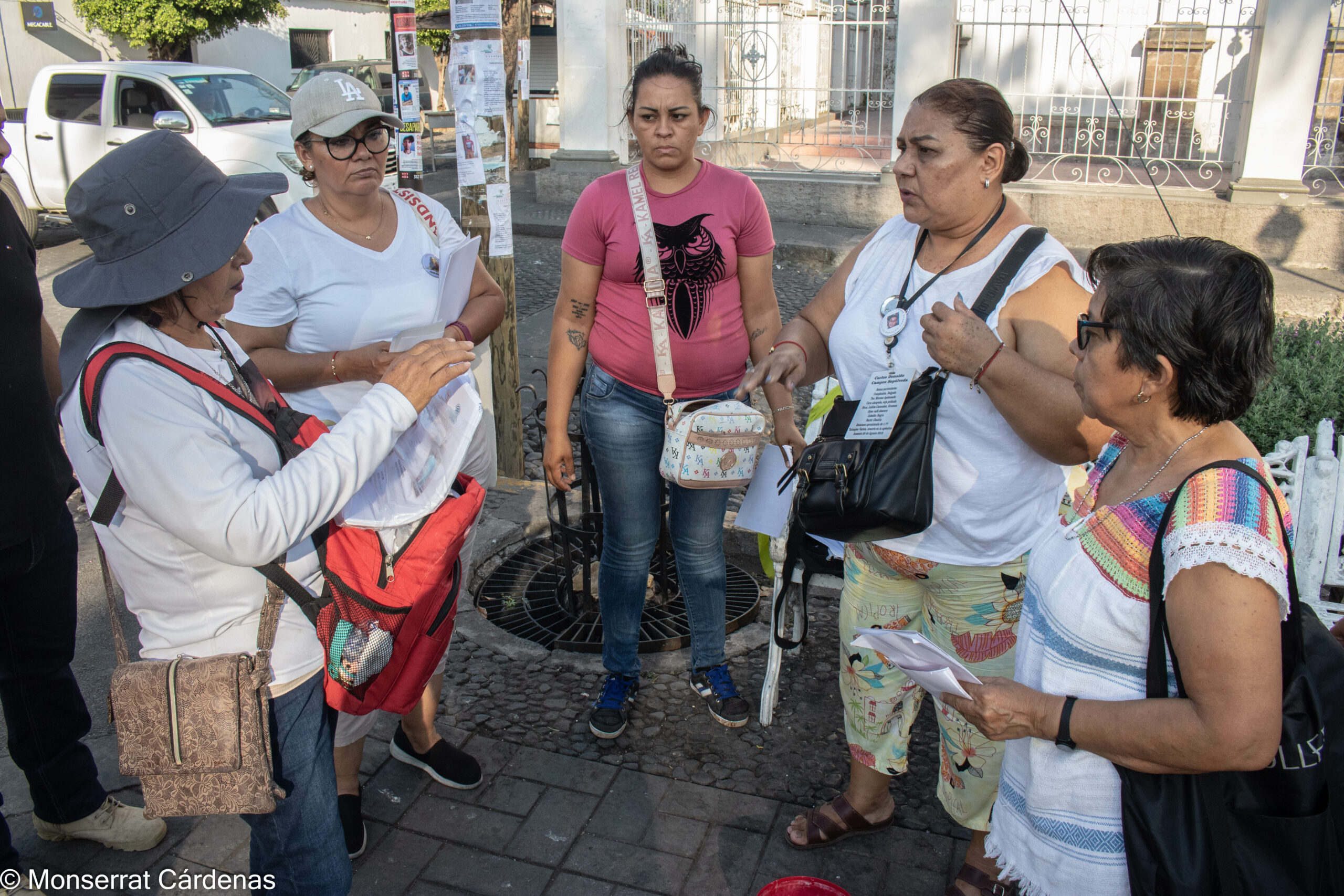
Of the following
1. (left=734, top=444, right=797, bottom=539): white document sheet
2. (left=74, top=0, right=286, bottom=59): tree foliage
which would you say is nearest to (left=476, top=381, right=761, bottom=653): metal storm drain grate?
(left=734, top=444, right=797, bottom=539): white document sheet

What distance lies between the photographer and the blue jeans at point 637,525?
10.1 ft

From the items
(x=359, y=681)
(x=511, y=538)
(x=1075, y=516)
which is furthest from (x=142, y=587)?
(x=511, y=538)

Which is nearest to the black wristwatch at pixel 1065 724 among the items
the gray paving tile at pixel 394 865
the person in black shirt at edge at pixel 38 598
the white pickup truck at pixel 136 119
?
the gray paving tile at pixel 394 865

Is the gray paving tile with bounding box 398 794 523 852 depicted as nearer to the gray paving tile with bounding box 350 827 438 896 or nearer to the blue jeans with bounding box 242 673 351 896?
the gray paving tile with bounding box 350 827 438 896

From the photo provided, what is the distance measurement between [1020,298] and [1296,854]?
4.00 feet

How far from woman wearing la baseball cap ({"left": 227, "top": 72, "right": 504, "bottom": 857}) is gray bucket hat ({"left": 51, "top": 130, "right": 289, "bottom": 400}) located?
0.69 m

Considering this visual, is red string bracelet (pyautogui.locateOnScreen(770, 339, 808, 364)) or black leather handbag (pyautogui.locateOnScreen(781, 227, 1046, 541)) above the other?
red string bracelet (pyautogui.locateOnScreen(770, 339, 808, 364))

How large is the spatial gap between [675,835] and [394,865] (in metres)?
0.79

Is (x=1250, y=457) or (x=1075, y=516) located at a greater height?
(x=1250, y=457)

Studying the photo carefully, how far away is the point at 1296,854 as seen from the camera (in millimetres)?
1488

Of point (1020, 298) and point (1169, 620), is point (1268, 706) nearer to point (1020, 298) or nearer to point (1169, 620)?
point (1169, 620)

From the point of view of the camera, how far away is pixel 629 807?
2.95 meters

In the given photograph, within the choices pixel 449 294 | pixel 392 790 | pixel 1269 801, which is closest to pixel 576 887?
pixel 392 790

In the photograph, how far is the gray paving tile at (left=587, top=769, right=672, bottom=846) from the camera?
9.32 feet
